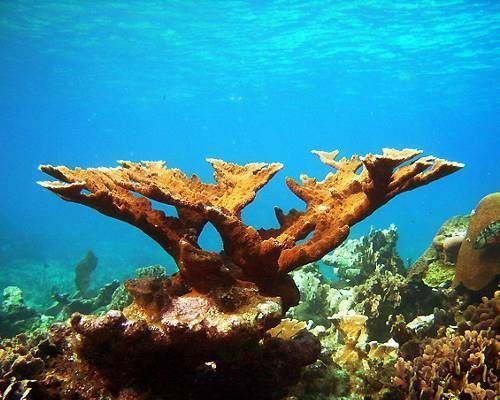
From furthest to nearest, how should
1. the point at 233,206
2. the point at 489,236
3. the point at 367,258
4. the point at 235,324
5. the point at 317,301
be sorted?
1. the point at 367,258
2. the point at 317,301
3. the point at 489,236
4. the point at 233,206
5. the point at 235,324

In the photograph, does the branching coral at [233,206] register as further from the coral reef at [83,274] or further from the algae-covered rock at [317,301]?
the coral reef at [83,274]

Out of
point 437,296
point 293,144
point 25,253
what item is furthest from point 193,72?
point 293,144

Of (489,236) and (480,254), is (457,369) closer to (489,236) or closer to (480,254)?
(480,254)

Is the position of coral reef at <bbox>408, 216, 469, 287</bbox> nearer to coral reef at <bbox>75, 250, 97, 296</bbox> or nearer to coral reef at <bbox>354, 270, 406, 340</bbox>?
coral reef at <bbox>354, 270, 406, 340</bbox>

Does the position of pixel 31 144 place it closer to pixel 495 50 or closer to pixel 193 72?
pixel 193 72

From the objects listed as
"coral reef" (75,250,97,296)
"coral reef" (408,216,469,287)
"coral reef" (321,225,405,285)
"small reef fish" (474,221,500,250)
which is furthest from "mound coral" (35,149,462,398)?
"coral reef" (75,250,97,296)

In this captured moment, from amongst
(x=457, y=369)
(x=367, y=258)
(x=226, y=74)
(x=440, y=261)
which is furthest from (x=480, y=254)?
(x=226, y=74)

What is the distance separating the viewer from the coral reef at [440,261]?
23.4 feet

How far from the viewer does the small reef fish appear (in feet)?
20.1

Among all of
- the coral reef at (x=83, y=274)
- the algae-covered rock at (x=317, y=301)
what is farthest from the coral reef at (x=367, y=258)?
the coral reef at (x=83, y=274)

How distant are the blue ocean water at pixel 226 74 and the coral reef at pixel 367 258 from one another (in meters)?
19.6

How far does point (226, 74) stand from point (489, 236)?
5082 cm

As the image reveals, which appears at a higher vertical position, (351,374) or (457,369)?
(457,369)

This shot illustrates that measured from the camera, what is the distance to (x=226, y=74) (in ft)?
176
